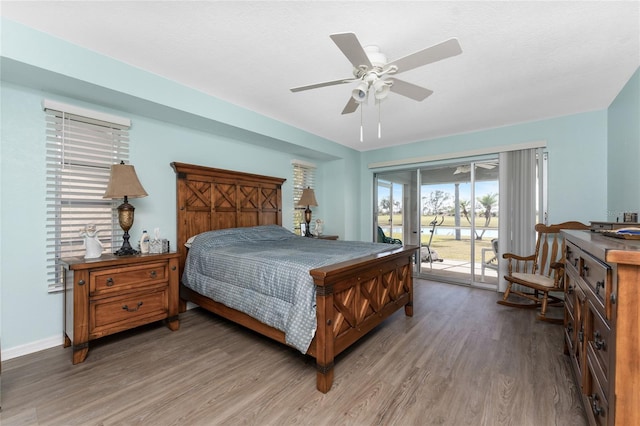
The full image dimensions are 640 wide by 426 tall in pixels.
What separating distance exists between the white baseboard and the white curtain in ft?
Answer: 17.3

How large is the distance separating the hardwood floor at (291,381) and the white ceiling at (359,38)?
246 centimetres

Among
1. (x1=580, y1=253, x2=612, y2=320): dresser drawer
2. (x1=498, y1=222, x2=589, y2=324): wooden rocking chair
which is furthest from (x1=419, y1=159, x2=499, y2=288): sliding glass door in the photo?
(x1=580, y1=253, x2=612, y2=320): dresser drawer

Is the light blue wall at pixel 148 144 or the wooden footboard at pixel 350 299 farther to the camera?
the light blue wall at pixel 148 144

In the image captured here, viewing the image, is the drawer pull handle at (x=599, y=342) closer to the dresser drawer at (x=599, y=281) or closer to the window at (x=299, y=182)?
the dresser drawer at (x=599, y=281)

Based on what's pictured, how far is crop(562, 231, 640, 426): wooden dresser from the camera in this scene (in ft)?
3.11

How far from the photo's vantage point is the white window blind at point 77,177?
242 centimetres

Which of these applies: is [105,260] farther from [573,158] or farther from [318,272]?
[573,158]

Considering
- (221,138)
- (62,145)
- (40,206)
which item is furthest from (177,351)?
(221,138)

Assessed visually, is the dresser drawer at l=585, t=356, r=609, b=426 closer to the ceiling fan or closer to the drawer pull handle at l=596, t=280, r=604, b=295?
the drawer pull handle at l=596, t=280, r=604, b=295

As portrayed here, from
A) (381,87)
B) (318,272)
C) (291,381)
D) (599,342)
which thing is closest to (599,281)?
(599,342)

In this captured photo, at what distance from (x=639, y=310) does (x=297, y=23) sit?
7.46 ft

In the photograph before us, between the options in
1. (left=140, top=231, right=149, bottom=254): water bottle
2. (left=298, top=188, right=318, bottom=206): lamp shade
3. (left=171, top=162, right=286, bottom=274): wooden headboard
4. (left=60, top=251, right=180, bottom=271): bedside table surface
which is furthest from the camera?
(left=298, top=188, right=318, bottom=206): lamp shade

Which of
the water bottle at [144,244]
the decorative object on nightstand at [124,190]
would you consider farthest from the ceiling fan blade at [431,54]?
the water bottle at [144,244]

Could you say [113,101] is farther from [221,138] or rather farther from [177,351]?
[177,351]
